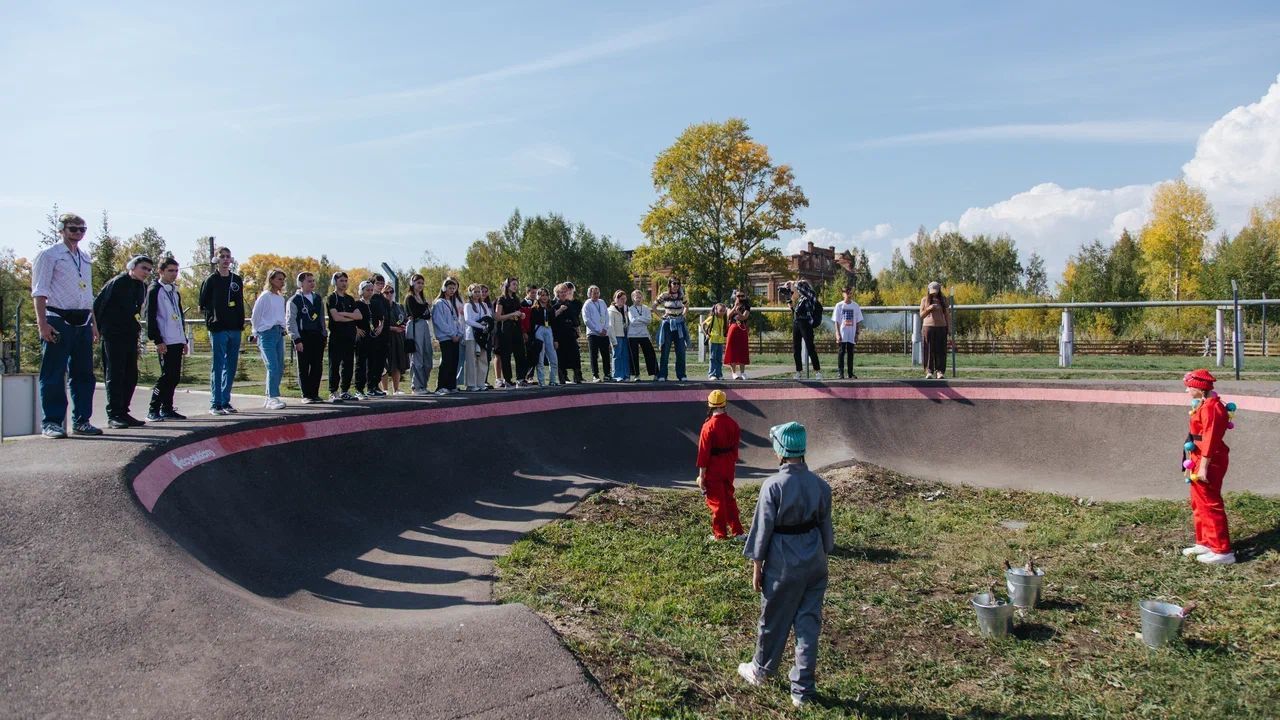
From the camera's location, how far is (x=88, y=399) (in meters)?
8.70

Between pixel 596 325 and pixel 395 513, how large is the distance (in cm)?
701

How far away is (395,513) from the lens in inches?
383

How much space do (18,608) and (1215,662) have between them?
7.90 m

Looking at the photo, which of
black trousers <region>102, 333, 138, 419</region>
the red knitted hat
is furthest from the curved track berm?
the red knitted hat

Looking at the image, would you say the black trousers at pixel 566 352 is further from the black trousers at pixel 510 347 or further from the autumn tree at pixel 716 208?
the autumn tree at pixel 716 208

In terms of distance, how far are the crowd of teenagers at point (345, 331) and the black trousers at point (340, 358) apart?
0.07ft

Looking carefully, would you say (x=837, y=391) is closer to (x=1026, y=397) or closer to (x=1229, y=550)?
(x=1026, y=397)

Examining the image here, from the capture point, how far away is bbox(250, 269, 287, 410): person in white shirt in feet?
37.2

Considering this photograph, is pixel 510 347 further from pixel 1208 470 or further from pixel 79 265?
pixel 1208 470

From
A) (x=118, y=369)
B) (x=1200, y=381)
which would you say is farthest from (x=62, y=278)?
(x=1200, y=381)

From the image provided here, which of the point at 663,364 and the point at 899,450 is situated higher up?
the point at 663,364

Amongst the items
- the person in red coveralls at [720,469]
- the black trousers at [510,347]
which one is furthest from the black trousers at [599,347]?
the person in red coveralls at [720,469]

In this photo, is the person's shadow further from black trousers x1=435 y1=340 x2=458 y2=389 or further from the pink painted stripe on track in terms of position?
black trousers x1=435 y1=340 x2=458 y2=389

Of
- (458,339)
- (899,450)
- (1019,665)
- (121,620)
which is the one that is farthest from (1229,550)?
(458,339)
